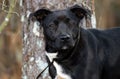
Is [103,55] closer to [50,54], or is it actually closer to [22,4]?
[50,54]

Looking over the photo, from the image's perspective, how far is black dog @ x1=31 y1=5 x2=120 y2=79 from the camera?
883 cm

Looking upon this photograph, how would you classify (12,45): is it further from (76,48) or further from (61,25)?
(61,25)

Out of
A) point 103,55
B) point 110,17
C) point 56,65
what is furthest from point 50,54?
point 110,17

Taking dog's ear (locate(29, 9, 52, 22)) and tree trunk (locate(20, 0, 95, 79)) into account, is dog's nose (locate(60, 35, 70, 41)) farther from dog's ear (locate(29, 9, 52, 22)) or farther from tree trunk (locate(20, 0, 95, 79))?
tree trunk (locate(20, 0, 95, 79))

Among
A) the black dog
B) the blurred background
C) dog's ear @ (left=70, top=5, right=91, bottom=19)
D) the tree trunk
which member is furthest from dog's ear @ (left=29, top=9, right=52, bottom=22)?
the blurred background

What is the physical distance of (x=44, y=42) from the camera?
377 inches

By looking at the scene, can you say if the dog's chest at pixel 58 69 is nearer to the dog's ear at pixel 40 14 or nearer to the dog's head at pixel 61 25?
the dog's head at pixel 61 25

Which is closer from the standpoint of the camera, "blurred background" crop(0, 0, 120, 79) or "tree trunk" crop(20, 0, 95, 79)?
"tree trunk" crop(20, 0, 95, 79)

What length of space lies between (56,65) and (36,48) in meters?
0.72

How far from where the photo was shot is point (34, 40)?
384 inches

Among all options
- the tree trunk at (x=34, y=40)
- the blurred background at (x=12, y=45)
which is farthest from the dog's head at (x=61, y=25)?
the blurred background at (x=12, y=45)

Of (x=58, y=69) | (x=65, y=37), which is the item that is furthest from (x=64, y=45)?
(x=58, y=69)

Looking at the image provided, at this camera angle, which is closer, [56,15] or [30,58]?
[56,15]

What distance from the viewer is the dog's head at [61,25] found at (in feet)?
28.6
